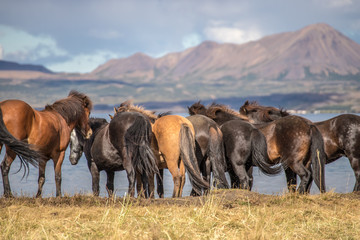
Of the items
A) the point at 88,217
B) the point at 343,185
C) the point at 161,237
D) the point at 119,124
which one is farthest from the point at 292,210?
the point at 343,185

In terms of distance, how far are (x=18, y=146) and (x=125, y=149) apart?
6.45 feet

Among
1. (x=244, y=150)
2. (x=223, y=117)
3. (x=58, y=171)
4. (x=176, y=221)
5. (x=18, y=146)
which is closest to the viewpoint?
(x=176, y=221)

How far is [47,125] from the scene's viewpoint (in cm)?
866

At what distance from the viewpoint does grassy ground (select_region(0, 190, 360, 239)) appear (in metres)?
5.16

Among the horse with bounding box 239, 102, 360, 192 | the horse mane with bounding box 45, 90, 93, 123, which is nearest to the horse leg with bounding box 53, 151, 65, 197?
the horse mane with bounding box 45, 90, 93, 123

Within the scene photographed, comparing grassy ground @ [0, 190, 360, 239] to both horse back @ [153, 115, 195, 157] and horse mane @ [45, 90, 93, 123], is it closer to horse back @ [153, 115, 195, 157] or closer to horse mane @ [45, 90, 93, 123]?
horse back @ [153, 115, 195, 157]

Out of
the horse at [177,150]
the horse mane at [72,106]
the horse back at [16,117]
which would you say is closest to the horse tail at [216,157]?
the horse at [177,150]

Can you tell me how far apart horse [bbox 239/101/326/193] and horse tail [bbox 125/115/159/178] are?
3.05 m

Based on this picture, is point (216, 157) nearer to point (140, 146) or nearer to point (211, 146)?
point (211, 146)

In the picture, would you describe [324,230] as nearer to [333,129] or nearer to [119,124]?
[119,124]

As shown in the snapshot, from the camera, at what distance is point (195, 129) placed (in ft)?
31.1

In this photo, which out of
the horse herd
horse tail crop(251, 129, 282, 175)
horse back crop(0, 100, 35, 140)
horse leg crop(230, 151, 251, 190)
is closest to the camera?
horse back crop(0, 100, 35, 140)

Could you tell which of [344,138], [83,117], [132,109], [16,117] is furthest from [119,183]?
[16,117]

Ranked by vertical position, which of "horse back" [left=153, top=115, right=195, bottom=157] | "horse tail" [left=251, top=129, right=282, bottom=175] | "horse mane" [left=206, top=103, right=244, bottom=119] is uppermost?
"horse mane" [left=206, top=103, right=244, bottom=119]
